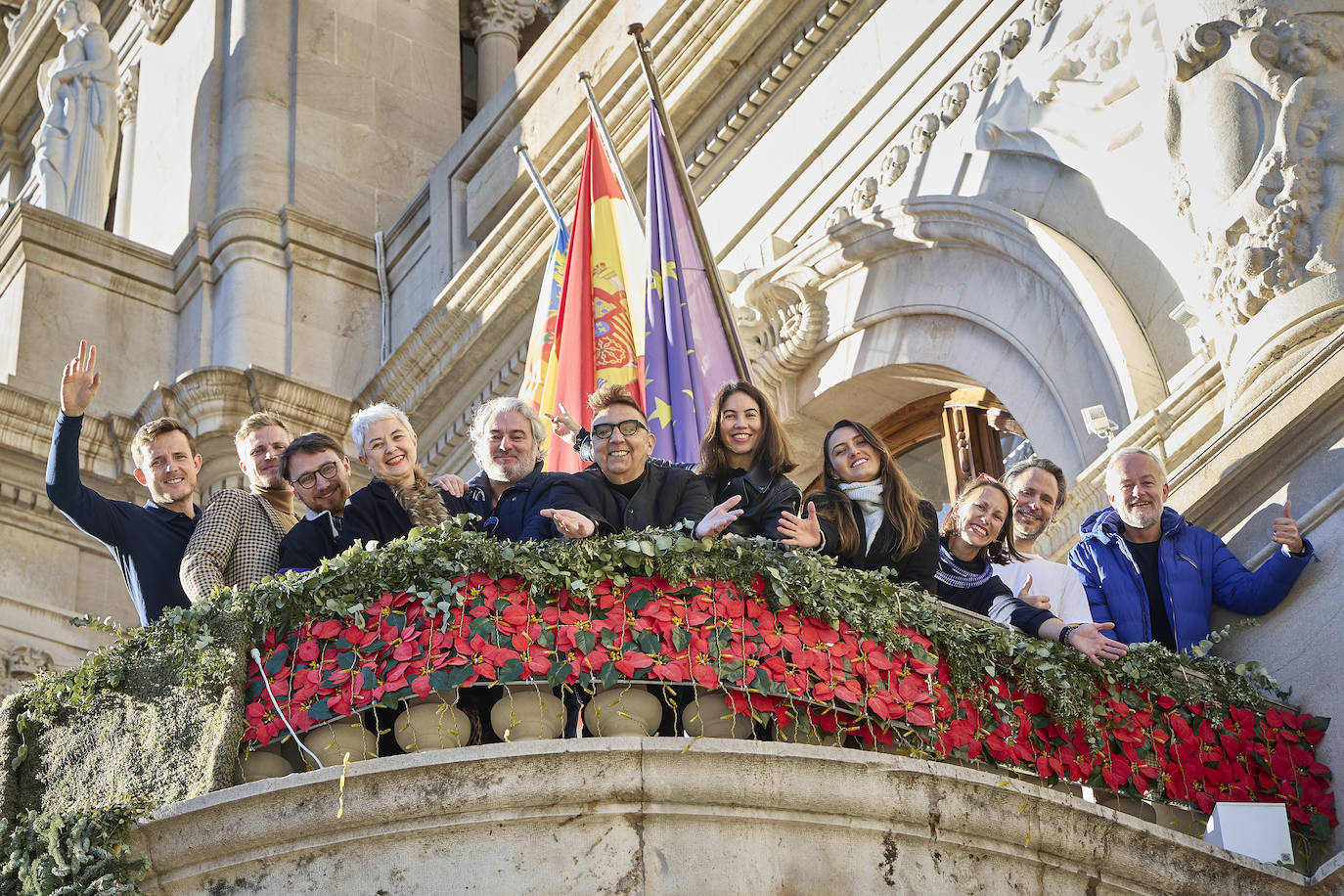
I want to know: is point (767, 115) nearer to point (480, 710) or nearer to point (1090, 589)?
point (1090, 589)

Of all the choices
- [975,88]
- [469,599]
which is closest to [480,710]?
[469,599]

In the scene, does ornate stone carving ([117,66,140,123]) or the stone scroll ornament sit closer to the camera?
the stone scroll ornament

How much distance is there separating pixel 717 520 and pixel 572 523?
18.2 inches

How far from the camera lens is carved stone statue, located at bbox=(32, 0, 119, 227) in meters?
18.2

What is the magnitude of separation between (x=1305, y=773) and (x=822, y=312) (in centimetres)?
481

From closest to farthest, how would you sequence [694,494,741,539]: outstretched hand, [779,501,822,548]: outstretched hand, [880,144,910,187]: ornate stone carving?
1. [694,494,741,539]: outstretched hand
2. [779,501,822,548]: outstretched hand
3. [880,144,910,187]: ornate stone carving

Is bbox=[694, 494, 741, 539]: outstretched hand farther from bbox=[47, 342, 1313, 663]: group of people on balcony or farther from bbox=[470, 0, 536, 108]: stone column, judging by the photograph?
bbox=[470, 0, 536, 108]: stone column

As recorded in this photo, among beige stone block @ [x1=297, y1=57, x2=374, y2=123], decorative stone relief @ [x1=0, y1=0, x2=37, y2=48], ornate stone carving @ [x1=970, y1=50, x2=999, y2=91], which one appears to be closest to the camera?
ornate stone carving @ [x1=970, y1=50, x2=999, y2=91]

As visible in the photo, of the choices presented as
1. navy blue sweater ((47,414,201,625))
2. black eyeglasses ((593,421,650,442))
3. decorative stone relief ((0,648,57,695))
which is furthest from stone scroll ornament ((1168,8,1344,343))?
decorative stone relief ((0,648,57,695))

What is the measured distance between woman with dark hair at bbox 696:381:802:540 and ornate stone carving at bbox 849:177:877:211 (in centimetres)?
393

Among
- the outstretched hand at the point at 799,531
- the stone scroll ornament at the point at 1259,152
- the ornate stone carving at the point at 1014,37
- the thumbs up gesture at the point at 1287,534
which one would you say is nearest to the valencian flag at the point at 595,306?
the ornate stone carving at the point at 1014,37

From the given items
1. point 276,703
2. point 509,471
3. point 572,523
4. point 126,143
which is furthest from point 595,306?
point 126,143

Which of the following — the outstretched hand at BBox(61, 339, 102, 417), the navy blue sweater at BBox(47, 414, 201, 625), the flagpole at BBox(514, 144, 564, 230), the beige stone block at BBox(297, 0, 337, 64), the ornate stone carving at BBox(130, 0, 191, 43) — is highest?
the ornate stone carving at BBox(130, 0, 191, 43)

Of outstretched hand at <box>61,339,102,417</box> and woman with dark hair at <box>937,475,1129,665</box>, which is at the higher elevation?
outstretched hand at <box>61,339,102,417</box>
